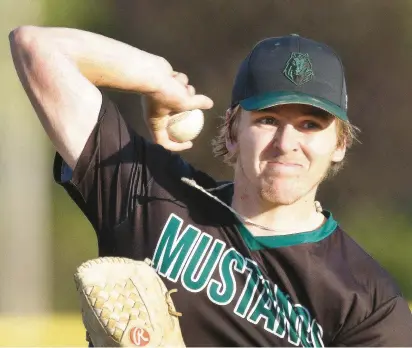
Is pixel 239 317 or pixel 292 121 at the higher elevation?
pixel 292 121

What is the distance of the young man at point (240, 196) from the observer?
251cm

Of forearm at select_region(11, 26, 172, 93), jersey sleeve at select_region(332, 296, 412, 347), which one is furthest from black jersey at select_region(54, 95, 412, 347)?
forearm at select_region(11, 26, 172, 93)

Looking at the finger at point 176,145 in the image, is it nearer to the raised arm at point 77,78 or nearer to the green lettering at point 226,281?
the raised arm at point 77,78

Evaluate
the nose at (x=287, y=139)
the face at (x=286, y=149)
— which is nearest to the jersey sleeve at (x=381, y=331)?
the face at (x=286, y=149)

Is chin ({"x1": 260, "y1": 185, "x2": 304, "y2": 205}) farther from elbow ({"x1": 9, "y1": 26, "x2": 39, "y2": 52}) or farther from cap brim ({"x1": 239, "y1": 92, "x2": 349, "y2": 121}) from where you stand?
elbow ({"x1": 9, "y1": 26, "x2": 39, "y2": 52})

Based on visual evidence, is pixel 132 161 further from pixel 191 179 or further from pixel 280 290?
pixel 280 290

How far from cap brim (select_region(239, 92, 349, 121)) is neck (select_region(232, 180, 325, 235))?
0.22 metres

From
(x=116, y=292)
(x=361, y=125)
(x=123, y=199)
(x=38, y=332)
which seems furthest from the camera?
(x=361, y=125)

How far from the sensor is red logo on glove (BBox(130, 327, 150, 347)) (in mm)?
2395

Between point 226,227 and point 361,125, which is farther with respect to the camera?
point 361,125

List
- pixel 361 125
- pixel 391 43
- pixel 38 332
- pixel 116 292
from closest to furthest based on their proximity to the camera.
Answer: pixel 116 292
pixel 38 332
pixel 361 125
pixel 391 43

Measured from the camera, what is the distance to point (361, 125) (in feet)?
29.7

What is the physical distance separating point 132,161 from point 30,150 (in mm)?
5225

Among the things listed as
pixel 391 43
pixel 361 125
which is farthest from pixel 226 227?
pixel 391 43
